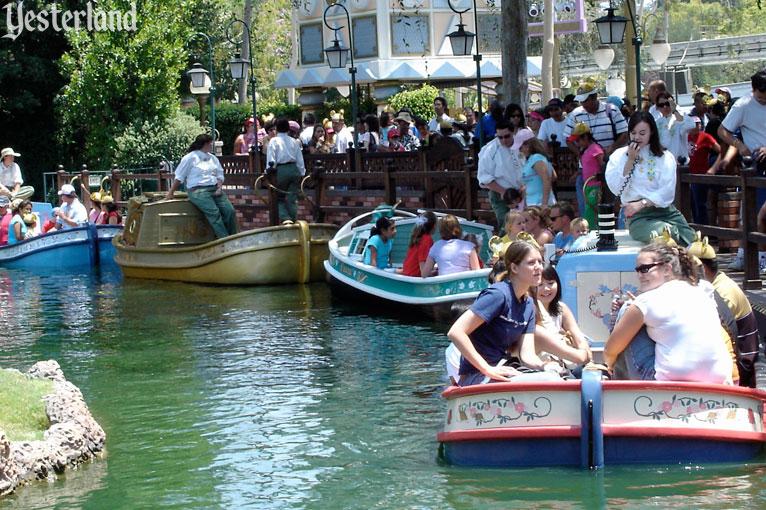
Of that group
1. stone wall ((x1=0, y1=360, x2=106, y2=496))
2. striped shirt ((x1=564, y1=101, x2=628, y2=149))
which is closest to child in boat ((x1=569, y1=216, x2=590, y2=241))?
striped shirt ((x1=564, y1=101, x2=628, y2=149))

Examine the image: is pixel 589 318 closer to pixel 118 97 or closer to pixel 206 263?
pixel 206 263

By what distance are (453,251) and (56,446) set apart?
6.17 meters

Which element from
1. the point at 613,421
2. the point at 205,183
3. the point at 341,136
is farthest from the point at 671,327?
the point at 341,136

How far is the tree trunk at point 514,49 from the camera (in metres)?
18.3

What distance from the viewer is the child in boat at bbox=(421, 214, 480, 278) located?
514 inches

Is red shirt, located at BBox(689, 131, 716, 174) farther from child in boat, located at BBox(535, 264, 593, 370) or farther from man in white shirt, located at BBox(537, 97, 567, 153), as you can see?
child in boat, located at BBox(535, 264, 593, 370)

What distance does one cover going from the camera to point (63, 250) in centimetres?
2272

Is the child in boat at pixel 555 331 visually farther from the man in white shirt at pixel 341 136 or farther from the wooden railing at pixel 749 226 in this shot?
the man in white shirt at pixel 341 136

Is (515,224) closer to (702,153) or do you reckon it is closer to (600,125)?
(600,125)

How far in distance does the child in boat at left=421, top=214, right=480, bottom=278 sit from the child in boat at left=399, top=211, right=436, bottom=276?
22.3 inches

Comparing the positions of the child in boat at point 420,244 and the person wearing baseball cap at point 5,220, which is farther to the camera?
the person wearing baseball cap at point 5,220

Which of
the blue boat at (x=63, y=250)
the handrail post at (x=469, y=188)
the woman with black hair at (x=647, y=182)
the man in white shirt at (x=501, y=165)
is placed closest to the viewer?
the woman with black hair at (x=647, y=182)

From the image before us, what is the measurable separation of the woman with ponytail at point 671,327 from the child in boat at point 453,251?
6.19m

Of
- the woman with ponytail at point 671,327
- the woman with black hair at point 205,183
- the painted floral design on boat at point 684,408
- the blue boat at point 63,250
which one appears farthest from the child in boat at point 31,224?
the painted floral design on boat at point 684,408
